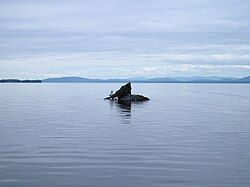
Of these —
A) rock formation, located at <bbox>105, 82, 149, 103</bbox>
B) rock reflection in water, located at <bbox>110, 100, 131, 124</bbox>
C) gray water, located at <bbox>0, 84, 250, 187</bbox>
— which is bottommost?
gray water, located at <bbox>0, 84, 250, 187</bbox>

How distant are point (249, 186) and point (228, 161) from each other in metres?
5.59

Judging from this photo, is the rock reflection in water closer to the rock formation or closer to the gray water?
the gray water

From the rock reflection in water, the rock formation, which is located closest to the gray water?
the rock reflection in water

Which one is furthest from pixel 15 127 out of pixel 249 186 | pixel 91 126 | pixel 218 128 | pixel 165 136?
pixel 249 186

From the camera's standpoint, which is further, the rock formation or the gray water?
the rock formation

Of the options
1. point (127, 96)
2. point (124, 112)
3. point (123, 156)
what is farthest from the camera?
Answer: point (127, 96)

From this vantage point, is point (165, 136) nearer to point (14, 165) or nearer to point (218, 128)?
point (218, 128)

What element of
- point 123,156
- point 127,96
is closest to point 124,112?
point 127,96

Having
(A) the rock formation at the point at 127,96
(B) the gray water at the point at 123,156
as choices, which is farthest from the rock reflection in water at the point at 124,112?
(A) the rock formation at the point at 127,96

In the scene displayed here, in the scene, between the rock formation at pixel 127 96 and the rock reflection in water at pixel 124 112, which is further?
the rock formation at pixel 127 96

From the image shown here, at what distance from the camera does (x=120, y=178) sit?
20422 millimetres

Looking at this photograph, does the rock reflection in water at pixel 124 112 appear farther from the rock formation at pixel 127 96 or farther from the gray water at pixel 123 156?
the rock formation at pixel 127 96

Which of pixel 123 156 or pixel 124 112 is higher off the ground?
pixel 124 112

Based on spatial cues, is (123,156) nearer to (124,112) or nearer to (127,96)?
(124,112)
